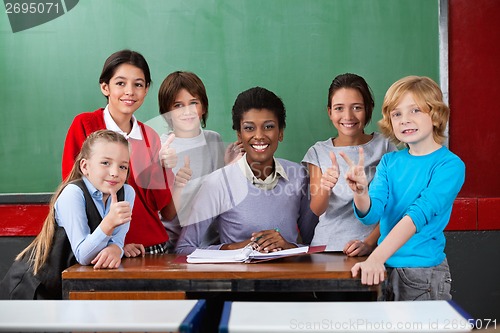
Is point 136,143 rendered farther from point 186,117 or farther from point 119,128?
point 186,117

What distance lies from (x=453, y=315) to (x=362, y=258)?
29.5 inches

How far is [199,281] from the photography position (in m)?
1.90

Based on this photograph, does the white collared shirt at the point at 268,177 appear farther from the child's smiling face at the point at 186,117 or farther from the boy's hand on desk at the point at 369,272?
the boy's hand on desk at the point at 369,272

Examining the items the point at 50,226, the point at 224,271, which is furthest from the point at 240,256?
the point at 50,226

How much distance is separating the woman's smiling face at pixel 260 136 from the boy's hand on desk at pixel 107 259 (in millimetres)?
771

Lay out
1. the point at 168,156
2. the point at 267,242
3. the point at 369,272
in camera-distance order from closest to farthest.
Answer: the point at 369,272, the point at 267,242, the point at 168,156

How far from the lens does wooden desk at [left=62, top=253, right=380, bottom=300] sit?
1871mm

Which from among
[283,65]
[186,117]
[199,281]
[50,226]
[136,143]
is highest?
[283,65]

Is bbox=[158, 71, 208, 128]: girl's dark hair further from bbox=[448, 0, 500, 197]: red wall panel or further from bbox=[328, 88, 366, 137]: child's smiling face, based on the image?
bbox=[448, 0, 500, 197]: red wall panel

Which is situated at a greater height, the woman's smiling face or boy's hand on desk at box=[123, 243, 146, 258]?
the woman's smiling face

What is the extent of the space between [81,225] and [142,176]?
0.55 m

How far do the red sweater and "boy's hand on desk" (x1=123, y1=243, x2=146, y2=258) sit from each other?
0.12m

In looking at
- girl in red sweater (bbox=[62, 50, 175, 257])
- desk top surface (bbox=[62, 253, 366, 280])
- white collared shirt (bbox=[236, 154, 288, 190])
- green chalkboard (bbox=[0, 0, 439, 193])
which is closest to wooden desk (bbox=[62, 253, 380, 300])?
desk top surface (bbox=[62, 253, 366, 280])

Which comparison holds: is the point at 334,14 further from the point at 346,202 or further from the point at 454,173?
the point at 454,173
